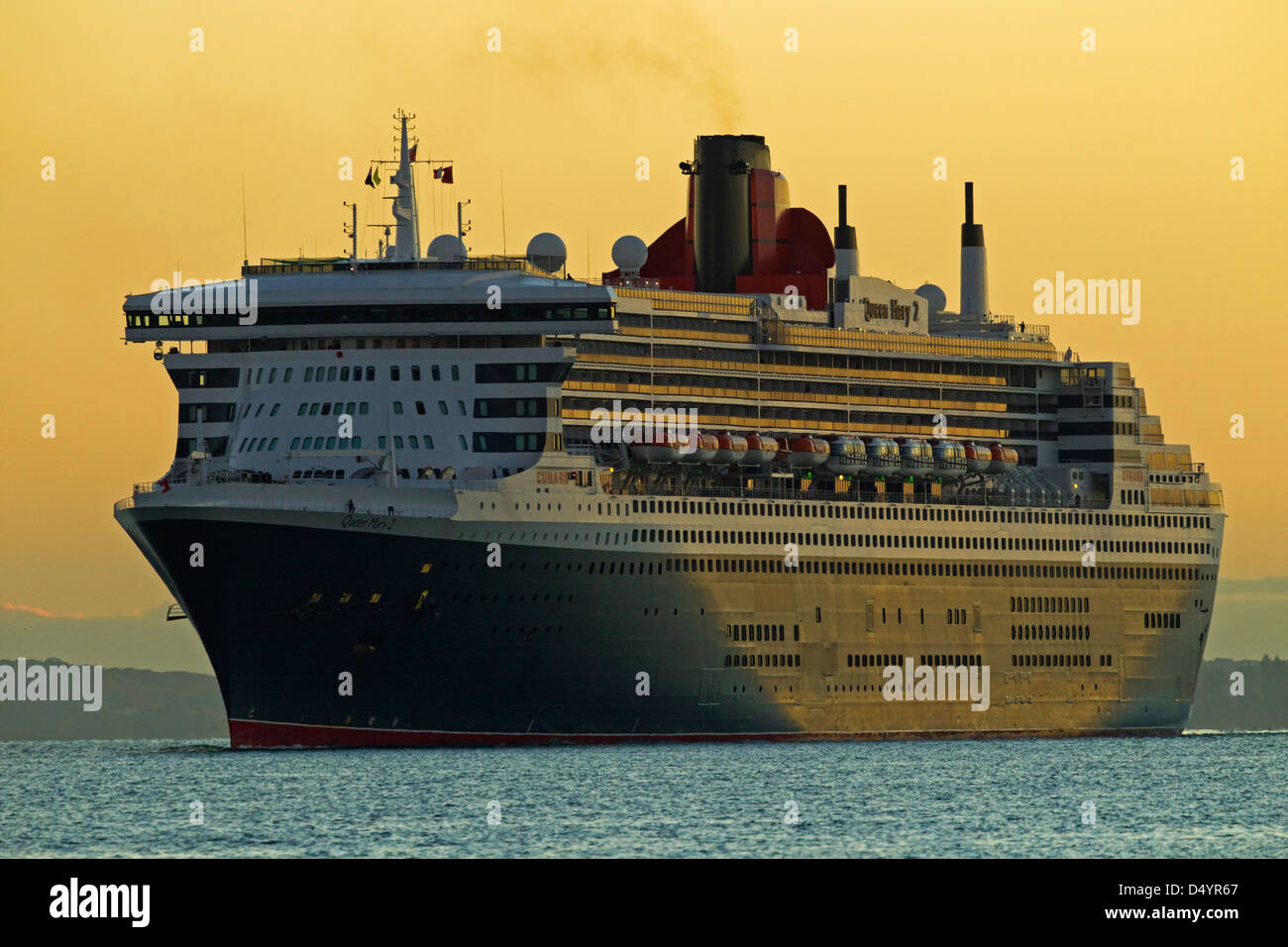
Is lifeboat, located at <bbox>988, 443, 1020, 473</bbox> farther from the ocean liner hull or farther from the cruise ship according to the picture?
the ocean liner hull

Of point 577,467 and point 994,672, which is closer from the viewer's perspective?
point 577,467

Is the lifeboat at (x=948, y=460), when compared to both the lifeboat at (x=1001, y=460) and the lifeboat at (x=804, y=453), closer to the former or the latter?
the lifeboat at (x=1001, y=460)

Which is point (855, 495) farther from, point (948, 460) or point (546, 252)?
point (546, 252)

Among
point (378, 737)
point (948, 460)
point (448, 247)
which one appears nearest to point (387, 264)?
point (448, 247)

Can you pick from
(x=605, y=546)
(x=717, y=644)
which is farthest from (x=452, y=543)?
(x=717, y=644)

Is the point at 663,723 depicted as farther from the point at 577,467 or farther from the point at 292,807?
the point at 292,807
